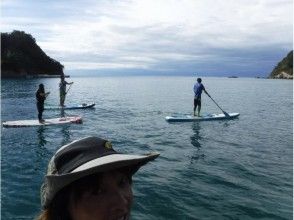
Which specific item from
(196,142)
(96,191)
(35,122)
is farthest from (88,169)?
(35,122)

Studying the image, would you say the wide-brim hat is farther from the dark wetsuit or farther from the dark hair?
the dark wetsuit

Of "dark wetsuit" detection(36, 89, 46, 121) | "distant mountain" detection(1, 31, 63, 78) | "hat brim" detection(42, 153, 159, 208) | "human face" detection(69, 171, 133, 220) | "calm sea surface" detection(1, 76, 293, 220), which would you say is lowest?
"calm sea surface" detection(1, 76, 293, 220)

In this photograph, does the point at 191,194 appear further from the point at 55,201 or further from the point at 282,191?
the point at 55,201

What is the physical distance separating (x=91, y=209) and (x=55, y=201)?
0.68ft

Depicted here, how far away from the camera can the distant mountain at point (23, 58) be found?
153 metres

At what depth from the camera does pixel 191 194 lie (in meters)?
11.7

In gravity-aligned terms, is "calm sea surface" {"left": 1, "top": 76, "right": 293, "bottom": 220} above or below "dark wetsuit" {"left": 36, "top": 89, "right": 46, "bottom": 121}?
below

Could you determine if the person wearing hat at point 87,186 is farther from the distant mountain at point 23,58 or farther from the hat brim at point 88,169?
the distant mountain at point 23,58

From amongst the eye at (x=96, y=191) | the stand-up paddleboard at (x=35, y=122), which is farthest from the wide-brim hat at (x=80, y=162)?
the stand-up paddleboard at (x=35, y=122)

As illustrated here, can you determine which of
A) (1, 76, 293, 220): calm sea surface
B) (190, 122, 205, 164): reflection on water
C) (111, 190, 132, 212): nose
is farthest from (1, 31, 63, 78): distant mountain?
(111, 190, 132, 212): nose

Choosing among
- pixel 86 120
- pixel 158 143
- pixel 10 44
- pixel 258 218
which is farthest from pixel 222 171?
pixel 10 44

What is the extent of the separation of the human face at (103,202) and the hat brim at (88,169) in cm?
9

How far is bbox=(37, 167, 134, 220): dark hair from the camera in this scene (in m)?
2.04

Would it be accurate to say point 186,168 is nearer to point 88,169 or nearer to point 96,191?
point 96,191
